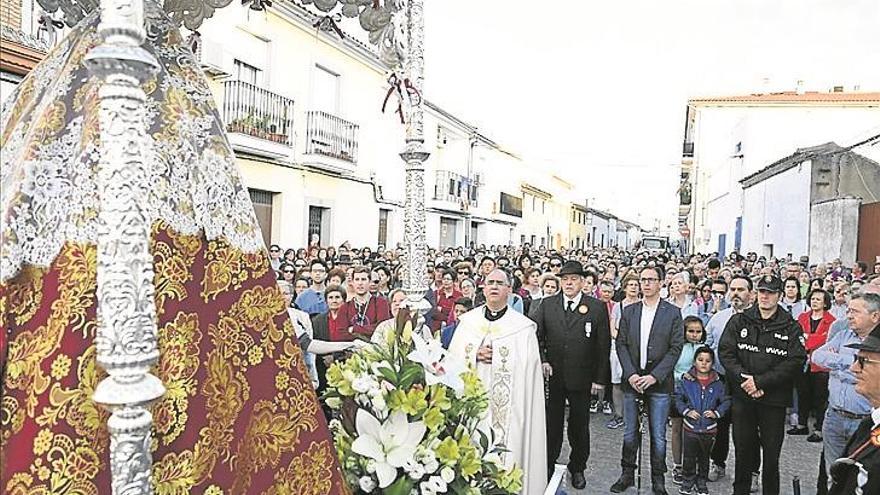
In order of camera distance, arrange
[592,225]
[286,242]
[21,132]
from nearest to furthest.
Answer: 1. [21,132]
2. [286,242]
3. [592,225]

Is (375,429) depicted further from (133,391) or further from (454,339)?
(454,339)

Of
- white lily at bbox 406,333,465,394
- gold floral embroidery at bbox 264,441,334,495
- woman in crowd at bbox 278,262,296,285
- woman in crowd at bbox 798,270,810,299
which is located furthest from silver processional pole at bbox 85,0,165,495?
woman in crowd at bbox 798,270,810,299

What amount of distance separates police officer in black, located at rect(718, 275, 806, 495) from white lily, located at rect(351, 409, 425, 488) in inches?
136

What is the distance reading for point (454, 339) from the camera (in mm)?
5023

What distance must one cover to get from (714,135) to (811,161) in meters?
20.5

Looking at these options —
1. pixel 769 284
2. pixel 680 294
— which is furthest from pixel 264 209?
pixel 769 284

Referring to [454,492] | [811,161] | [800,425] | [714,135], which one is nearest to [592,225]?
[714,135]

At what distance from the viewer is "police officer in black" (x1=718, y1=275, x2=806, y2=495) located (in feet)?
16.2

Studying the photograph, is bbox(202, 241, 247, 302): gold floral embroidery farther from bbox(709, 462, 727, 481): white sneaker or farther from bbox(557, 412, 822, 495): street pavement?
bbox(709, 462, 727, 481): white sneaker

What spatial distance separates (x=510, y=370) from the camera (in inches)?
191

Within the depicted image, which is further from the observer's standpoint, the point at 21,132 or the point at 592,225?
the point at 592,225

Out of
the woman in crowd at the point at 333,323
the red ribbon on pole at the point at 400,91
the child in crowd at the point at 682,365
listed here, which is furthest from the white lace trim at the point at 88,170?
the child in crowd at the point at 682,365

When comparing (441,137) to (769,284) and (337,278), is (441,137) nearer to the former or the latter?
(337,278)

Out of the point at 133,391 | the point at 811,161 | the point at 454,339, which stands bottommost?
the point at 454,339
